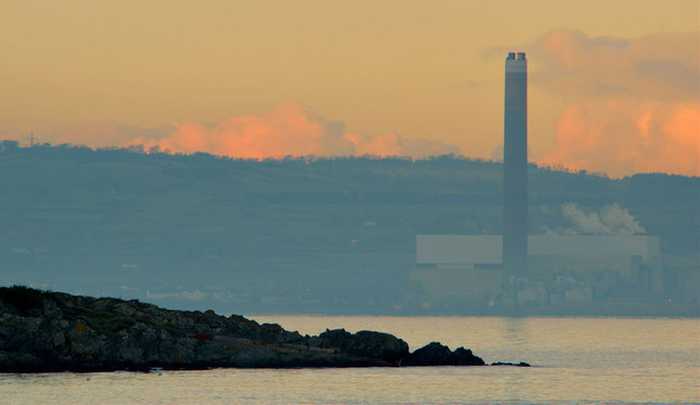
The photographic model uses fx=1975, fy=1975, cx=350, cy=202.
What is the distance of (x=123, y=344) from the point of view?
18325 centimetres

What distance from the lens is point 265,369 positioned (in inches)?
7451

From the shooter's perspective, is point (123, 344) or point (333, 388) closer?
point (333, 388)

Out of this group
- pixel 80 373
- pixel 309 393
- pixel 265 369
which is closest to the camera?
pixel 309 393

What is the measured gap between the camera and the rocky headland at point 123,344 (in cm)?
17912

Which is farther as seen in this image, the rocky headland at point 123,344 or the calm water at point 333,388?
the rocky headland at point 123,344

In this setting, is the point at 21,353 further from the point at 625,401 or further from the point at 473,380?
the point at 625,401

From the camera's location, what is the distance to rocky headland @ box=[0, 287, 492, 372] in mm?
179125

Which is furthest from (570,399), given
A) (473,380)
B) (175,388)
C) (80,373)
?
(80,373)

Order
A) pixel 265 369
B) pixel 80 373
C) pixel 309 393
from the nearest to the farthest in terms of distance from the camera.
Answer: pixel 309 393, pixel 80 373, pixel 265 369

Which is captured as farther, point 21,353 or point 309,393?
point 21,353

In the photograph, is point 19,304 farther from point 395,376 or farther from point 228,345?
point 395,376

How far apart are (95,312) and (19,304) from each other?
9.15 metres

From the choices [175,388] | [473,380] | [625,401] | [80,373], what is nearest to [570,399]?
[625,401]

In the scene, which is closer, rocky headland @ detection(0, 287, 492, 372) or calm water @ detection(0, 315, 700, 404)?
calm water @ detection(0, 315, 700, 404)
